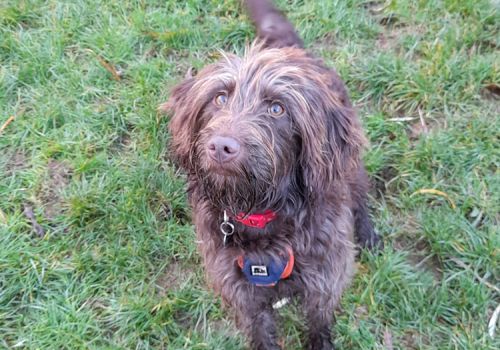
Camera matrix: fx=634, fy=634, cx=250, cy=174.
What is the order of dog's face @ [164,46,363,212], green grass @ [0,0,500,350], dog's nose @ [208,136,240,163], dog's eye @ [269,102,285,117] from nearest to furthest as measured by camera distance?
1. dog's nose @ [208,136,240,163]
2. dog's face @ [164,46,363,212]
3. dog's eye @ [269,102,285,117]
4. green grass @ [0,0,500,350]

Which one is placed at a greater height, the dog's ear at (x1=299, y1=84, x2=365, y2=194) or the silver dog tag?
the dog's ear at (x1=299, y1=84, x2=365, y2=194)

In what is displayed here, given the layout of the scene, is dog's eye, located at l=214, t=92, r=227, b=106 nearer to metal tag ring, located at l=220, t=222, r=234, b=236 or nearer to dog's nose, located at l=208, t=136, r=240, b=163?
dog's nose, located at l=208, t=136, r=240, b=163

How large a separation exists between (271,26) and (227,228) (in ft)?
4.71

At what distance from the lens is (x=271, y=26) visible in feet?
12.3

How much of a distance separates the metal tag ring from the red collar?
0.18 feet

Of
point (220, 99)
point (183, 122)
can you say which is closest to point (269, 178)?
point (220, 99)

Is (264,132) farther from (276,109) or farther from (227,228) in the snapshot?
(227,228)

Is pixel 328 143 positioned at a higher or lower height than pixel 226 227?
higher

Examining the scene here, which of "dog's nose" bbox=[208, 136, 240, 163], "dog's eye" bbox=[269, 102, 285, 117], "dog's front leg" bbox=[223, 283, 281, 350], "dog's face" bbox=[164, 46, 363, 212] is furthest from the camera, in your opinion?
"dog's front leg" bbox=[223, 283, 281, 350]

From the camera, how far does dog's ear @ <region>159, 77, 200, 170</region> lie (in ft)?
9.07

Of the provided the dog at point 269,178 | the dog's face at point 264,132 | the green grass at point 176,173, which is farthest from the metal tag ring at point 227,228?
the green grass at point 176,173

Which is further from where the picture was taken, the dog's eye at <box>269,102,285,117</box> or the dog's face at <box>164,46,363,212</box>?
the dog's eye at <box>269,102,285,117</box>

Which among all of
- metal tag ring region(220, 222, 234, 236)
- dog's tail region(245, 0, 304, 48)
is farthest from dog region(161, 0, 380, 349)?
dog's tail region(245, 0, 304, 48)

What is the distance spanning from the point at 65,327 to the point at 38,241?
2.10 ft
